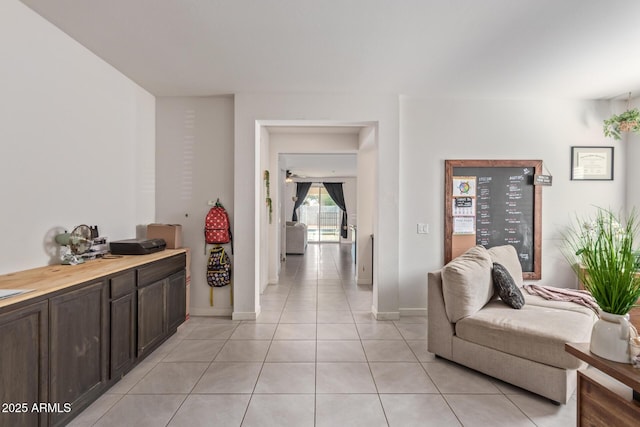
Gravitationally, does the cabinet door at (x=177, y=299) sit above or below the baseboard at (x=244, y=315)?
above

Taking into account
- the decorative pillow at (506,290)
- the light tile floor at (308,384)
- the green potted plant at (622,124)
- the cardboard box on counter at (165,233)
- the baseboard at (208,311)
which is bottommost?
the light tile floor at (308,384)

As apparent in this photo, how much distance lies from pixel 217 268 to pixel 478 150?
11.7 feet

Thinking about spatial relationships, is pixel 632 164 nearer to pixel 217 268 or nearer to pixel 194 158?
pixel 217 268

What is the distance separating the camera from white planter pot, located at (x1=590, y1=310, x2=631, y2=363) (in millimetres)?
1271

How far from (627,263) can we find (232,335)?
3201mm

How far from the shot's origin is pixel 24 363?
1571 mm

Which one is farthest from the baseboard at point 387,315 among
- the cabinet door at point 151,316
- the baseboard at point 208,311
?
the cabinet door at point 151,316

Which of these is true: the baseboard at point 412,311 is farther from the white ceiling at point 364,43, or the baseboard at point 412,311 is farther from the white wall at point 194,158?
the white ceiling at point 364,43

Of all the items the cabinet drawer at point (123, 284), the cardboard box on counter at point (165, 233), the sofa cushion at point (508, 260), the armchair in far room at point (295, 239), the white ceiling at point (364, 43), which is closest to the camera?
the white ceiling at point (364, 43)

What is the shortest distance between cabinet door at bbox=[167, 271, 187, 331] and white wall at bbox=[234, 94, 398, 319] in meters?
0.59

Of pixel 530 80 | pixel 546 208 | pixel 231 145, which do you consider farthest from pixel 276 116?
pixel 546 208

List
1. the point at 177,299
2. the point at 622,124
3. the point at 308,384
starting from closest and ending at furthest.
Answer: the point at 308,384
the point at 177,299
the point at 622,124

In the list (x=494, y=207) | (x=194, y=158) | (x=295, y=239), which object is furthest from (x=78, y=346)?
(x=295, y=239)

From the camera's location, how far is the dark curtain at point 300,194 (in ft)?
39.3
